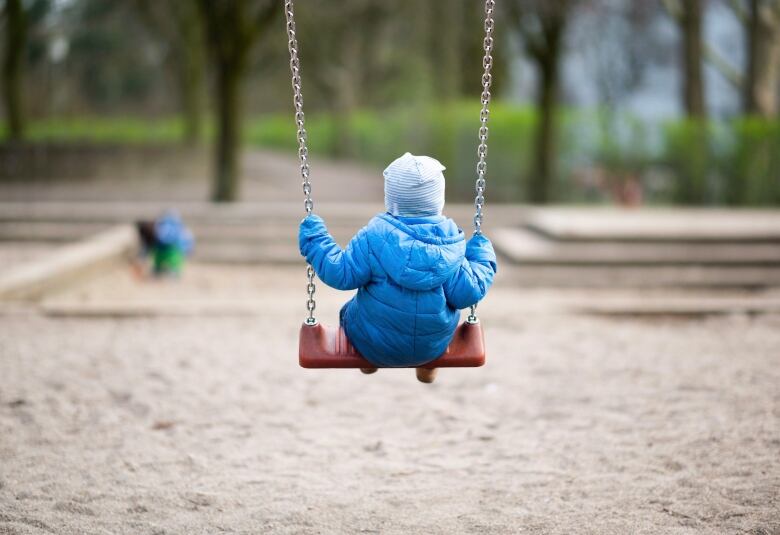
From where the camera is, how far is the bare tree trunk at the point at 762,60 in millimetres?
17484

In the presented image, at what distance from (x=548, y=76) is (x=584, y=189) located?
278cm

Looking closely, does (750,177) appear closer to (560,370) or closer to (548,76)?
(548,76)

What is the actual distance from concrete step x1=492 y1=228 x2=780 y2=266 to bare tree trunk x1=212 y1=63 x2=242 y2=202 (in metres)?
4.92

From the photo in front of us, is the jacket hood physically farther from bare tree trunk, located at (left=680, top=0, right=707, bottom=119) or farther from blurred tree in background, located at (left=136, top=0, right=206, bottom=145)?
blurred tree in background, located at (left=136, top=0, right=206, bottom=145)

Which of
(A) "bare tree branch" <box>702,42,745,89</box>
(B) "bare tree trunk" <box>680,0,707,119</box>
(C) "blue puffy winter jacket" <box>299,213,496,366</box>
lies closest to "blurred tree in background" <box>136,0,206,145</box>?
(B) "bare tree trunk" <box>680,0,707,119</box>

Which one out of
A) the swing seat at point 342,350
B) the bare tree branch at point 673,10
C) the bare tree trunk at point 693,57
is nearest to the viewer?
the swing seat at point 342,350

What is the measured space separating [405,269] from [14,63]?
1821 cm

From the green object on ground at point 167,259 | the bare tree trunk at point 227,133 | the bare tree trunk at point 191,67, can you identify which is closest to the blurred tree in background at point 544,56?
the bare tree trunk at point 227,133

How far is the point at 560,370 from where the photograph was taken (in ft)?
20.4

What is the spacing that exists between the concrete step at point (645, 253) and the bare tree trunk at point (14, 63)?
12.9 meters

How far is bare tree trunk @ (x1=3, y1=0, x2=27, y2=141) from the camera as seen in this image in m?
18.7

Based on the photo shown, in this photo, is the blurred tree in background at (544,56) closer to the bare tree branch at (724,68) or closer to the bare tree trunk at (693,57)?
the bare tree trunk at (693,57)

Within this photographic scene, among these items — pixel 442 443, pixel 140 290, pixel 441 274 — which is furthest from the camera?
pixel 140 290

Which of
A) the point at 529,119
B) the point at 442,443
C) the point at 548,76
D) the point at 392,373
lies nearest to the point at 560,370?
the point at 392,373
